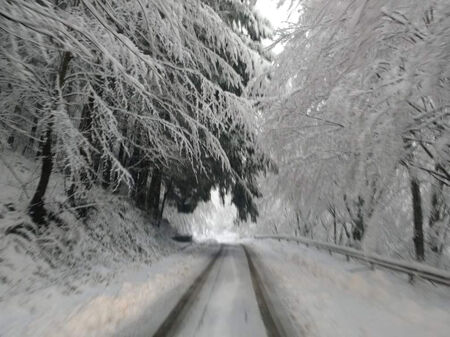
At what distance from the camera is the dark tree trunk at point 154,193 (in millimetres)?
15923

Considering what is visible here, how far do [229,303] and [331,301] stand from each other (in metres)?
2.07

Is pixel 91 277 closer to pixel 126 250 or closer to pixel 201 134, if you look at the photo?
pixel 126 250

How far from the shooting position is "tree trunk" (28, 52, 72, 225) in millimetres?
6797

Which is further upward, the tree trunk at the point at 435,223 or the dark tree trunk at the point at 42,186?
the dark tree trunk at the point at 42,186

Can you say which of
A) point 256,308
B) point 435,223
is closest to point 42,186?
point 256,308

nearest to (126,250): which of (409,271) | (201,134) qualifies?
(201,134)

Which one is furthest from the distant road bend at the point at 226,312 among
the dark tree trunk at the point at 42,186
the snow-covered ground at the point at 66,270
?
the dark tree trunk at the point at 42,186

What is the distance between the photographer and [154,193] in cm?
1653

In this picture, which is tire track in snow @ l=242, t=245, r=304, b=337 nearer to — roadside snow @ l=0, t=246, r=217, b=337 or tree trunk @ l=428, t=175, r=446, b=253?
roadside snow @ l=0, t=246, r=217, b=337

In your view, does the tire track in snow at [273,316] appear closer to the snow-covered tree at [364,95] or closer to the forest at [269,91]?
the forest at [269,91]

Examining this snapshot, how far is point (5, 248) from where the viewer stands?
6.14 metres

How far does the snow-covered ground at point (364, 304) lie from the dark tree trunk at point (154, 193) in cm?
817

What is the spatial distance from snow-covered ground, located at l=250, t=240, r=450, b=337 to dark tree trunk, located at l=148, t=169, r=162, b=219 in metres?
8.17

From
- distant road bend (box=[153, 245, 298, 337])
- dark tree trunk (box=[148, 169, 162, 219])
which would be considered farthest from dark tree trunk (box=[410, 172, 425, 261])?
dark tree trunk (box=[148, 169, 162, 219])
